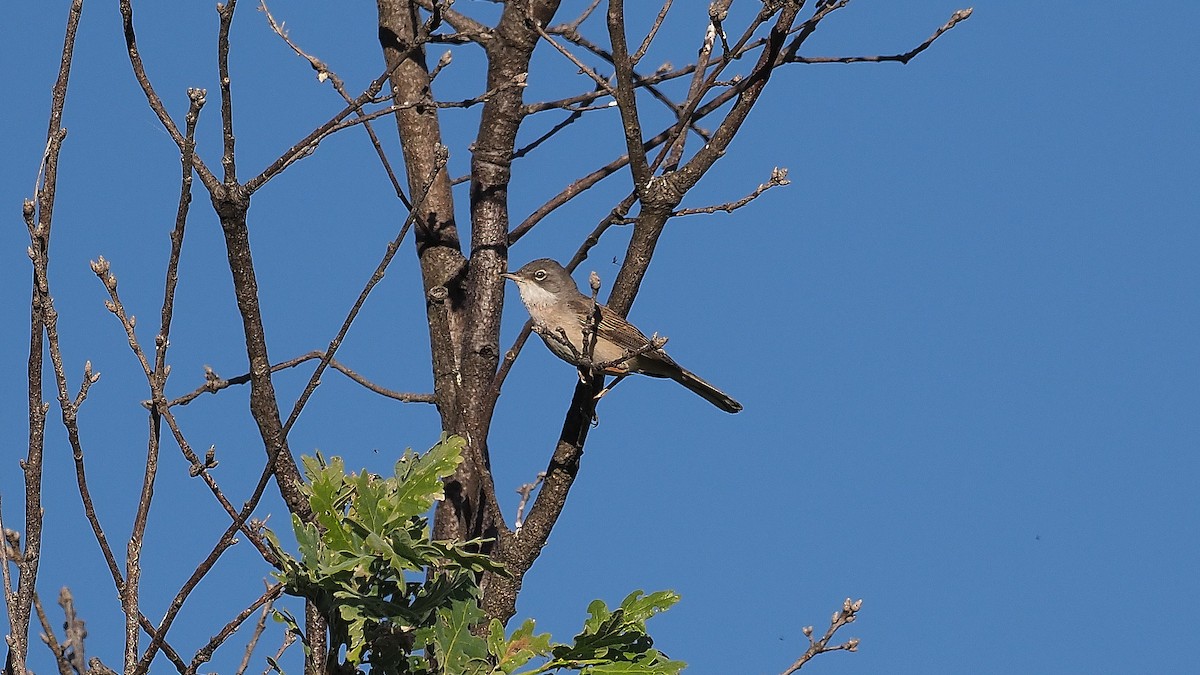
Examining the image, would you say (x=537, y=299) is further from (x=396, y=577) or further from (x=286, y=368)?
(x=396, y=577)

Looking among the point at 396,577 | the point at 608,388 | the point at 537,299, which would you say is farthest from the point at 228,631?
the point at 537,299

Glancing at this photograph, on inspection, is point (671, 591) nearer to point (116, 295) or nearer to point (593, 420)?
point (593, 420)

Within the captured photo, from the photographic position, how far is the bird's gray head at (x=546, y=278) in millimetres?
7207

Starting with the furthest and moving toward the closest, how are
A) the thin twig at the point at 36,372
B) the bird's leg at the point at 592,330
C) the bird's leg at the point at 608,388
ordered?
1. the bird's leg at the point at 608,388
2. the bird's leg at the point at 592,330
3. the thin twig at the point at 36,372

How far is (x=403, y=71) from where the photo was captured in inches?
260

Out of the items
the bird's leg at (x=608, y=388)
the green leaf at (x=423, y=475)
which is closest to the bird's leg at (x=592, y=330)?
the bird's leg at (x=608, y=388)

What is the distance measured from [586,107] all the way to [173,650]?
12.5 ft

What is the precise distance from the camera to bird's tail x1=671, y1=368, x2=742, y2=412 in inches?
284

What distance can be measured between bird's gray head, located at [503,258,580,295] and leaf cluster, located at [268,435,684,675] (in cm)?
311

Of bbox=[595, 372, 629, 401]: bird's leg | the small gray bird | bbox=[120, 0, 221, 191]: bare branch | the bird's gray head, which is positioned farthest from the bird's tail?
bbox=[120, 0, 221, 191]: bare branch

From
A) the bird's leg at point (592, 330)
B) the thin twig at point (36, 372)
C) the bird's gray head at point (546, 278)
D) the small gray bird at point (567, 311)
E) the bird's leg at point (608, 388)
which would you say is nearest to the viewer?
the thin twig at point (36, 372)

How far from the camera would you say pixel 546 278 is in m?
7.27

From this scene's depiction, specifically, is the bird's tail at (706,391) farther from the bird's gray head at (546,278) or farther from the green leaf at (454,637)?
the green leaf at (454,637)

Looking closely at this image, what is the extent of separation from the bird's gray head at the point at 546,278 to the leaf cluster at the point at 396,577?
3112mm
